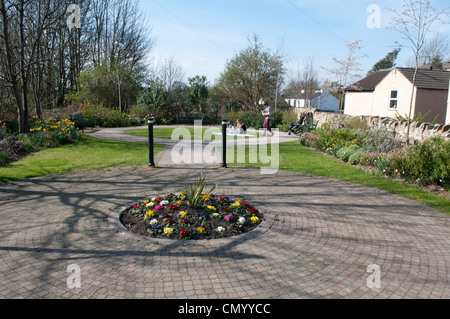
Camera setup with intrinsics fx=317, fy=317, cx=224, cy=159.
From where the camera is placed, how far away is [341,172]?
9266 millimetres

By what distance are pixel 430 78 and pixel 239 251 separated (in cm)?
2496

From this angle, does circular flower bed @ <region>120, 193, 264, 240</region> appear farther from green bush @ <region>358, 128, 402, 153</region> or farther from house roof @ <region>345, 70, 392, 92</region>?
house roof @ <region>345, 70, 392, 92</region>

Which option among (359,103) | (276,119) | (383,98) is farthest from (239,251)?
(359,103)

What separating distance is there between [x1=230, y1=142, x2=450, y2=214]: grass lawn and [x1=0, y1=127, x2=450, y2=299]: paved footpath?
19.1 inches

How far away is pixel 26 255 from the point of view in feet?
13.2

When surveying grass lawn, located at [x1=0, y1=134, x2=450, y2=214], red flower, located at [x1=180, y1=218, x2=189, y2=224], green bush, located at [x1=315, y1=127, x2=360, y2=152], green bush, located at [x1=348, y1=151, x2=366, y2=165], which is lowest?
red flower, located at [x1=180, y1=218, x2=189, y2=224]

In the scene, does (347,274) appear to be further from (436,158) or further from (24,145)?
(24,145)

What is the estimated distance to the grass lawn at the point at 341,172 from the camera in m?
6.88

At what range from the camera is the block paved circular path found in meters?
3.37

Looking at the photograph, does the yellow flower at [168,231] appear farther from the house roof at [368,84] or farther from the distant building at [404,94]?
the house roof at [368,84]

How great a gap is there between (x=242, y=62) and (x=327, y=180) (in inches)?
857

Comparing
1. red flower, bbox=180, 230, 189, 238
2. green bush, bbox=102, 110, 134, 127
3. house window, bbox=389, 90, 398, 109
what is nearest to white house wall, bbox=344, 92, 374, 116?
house window, bbox=389, 90, 398, 109

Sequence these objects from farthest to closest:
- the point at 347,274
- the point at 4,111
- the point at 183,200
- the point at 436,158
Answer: the point at 4,111, the point at 436,158, the point at 183,200, the point at 347,274
